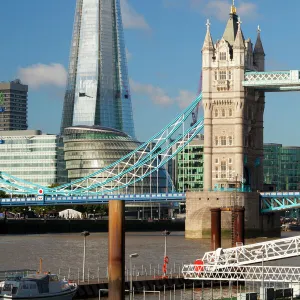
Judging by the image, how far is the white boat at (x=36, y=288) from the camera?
50156 mm

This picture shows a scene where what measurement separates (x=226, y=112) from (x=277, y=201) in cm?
1128

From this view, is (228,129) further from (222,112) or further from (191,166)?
(191,166)

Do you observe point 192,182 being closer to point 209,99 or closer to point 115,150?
point 115,150

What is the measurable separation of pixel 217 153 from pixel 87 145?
77.8 meters

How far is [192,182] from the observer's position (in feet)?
616

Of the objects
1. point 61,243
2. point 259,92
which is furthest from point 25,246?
point 259,92

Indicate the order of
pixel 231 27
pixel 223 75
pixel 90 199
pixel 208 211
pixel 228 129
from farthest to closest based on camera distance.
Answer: pixel 90 199
pixel 231 27
pixel 223 75
pixel 228 129
pixel 208 211

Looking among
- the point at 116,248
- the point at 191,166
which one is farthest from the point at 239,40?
the point at 116,248

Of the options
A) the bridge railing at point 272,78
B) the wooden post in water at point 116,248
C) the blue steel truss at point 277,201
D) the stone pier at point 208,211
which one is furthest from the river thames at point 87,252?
the bridge railing at point 272,78

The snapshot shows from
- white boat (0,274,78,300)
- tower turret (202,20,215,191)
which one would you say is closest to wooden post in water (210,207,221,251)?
white boat (0,274,78,300)

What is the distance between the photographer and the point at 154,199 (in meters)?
129

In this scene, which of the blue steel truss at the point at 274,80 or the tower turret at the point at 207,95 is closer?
the blue steel truss at the point at 274,80

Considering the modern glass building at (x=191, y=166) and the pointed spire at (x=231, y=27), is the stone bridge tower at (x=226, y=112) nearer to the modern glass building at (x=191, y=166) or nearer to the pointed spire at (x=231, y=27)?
the pointed spire at (x=231, y=27)

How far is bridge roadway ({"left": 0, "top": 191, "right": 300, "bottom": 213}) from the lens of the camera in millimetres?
122062
